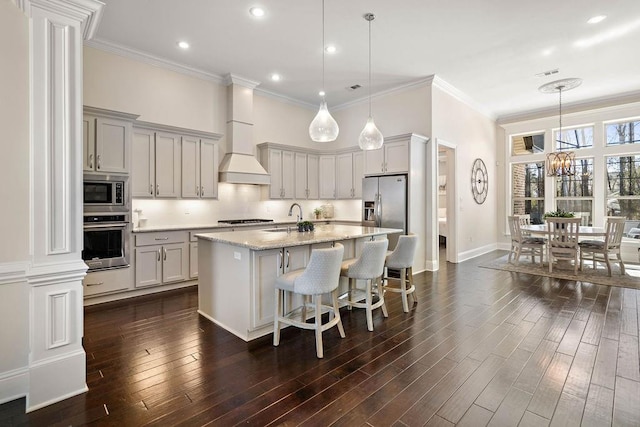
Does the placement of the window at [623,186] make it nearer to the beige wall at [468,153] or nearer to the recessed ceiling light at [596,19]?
the beige wall at [468,153]

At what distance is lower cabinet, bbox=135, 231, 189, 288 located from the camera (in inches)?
170

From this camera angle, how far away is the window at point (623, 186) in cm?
660

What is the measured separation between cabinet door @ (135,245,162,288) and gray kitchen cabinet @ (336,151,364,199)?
364 cm

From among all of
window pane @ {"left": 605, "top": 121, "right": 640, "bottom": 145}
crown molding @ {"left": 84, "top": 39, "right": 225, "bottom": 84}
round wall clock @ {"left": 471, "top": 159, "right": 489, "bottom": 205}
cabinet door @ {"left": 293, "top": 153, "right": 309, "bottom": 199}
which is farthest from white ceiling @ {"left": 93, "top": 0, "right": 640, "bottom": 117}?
round wall clock @ {"left": 471, "top": 159, "right": 489, "bottom": 205}

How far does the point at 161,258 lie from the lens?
14.7 ft

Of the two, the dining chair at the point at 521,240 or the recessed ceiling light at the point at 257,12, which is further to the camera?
the dining chair at the point at 521,240

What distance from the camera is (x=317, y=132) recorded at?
3.48 metres

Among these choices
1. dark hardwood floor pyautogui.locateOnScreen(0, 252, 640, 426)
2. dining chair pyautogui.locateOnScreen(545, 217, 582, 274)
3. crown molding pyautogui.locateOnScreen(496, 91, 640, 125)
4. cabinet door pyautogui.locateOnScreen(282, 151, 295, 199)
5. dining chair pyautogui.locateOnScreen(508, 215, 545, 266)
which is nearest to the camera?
dark hardwood floor pyautogui.locateOnScreen(0, 252, 640, 426)

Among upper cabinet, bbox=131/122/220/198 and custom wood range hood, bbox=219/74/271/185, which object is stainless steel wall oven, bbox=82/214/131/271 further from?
custom wood range hood, bbox=219/74/271/185

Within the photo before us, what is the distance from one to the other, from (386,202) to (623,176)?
17.3 ft

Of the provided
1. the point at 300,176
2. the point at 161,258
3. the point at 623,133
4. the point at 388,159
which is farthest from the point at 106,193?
the point at 623,133

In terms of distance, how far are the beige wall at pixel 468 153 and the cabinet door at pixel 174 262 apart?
15.3ft

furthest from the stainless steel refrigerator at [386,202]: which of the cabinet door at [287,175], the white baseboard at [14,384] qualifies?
the white baseboard at [14,384]

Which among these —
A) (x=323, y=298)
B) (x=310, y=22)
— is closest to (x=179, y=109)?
(x=310, y=22)
